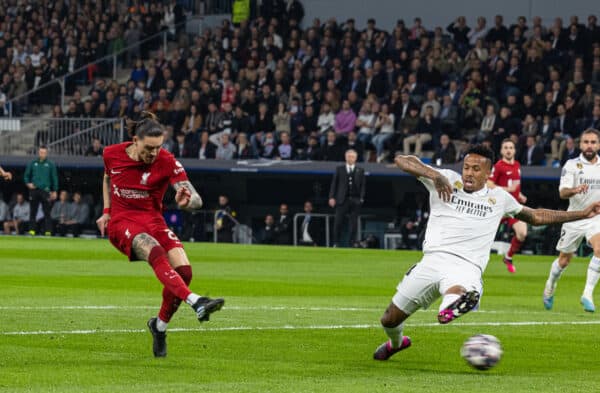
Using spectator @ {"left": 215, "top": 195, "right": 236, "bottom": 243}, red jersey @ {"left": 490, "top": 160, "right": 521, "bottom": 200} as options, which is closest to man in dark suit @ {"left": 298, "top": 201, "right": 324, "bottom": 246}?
spectator @ {"left": 215, "top": 195, "right": 236, "bottom": 243}

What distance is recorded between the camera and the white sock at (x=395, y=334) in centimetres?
1081

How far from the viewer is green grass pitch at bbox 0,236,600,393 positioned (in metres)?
9.39

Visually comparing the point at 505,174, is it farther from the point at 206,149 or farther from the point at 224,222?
the point at 206,149

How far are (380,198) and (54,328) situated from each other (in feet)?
74.7

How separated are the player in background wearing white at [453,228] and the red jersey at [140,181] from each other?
190 cm

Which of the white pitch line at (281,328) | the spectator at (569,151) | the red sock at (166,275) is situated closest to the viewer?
the red sock at (166,275)

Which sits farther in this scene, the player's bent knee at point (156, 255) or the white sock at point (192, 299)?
the player's bent knee at point (156, 255)

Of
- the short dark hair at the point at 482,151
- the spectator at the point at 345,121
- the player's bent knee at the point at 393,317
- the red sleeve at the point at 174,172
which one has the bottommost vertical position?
the spectator at the point at 345,121

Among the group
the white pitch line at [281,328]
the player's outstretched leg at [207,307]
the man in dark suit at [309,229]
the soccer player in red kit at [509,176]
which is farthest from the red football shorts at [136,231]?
the man in dark suit at [309,229]

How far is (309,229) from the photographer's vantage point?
3469 centimetres

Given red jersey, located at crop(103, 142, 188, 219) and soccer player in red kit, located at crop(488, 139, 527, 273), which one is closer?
red jersey, located at crop(103, 142, 188, 219)

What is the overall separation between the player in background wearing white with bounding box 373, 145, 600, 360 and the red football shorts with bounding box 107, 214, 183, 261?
1.85 meters

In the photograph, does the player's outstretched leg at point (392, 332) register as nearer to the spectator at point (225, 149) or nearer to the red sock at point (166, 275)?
the red sock at point (166, 275)

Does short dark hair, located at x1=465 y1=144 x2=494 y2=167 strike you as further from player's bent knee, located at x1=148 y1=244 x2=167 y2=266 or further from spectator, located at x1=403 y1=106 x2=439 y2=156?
spectator, located at x1=403 y1=106 x2=439 y2=156
